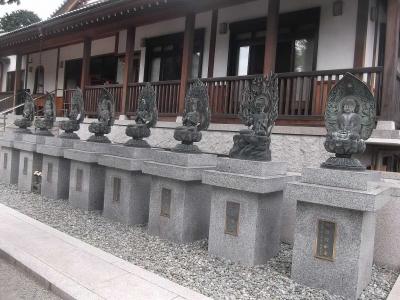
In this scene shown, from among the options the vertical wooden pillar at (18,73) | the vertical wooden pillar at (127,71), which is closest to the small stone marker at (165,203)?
the vertical wooden pillar at (127,71)

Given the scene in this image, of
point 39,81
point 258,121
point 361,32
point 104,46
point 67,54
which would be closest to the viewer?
point 258,121

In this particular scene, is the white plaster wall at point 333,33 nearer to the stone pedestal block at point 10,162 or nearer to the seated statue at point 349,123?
the seated statue at point 349,123

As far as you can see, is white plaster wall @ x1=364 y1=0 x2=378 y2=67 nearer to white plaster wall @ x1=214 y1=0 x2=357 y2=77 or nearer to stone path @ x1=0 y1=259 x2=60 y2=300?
white plaster wall @ x1=214 y1=0 x2=357 y2=77

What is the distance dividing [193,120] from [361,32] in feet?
16.3

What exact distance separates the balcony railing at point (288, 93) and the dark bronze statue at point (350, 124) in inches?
119

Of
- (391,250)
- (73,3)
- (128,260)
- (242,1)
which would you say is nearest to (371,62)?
(242,1)

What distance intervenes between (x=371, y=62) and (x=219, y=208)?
6417 millimetres

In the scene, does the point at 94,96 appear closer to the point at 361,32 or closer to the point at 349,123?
the point at 361,32

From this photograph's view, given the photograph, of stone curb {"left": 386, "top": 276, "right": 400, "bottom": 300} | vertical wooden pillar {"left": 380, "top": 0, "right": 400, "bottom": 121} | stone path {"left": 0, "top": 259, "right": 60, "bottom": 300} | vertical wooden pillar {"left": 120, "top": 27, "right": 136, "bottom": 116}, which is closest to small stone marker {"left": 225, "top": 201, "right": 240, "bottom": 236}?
stone curb {"left": 386, "top": 276, "right": 400, "bottom": 300}

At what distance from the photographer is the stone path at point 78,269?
3.85 m

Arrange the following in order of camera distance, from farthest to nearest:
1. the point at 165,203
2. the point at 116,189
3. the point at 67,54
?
the point at 67,54 < the point at 116,189 < the point at 165,203

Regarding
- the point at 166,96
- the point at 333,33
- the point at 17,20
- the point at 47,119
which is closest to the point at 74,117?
the point at 47,119

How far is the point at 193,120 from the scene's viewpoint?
6.13 meters

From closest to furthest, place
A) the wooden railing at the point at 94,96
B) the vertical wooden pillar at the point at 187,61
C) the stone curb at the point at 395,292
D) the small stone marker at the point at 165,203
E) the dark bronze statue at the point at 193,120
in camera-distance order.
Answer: the stone curb at the point at 395,292, the small stone marker at the point at 165,203, the dark bronze statue at the point at 193,120, the vertical wooden pillar at the point at 187,61, the wooden railing at the point at 94,96
